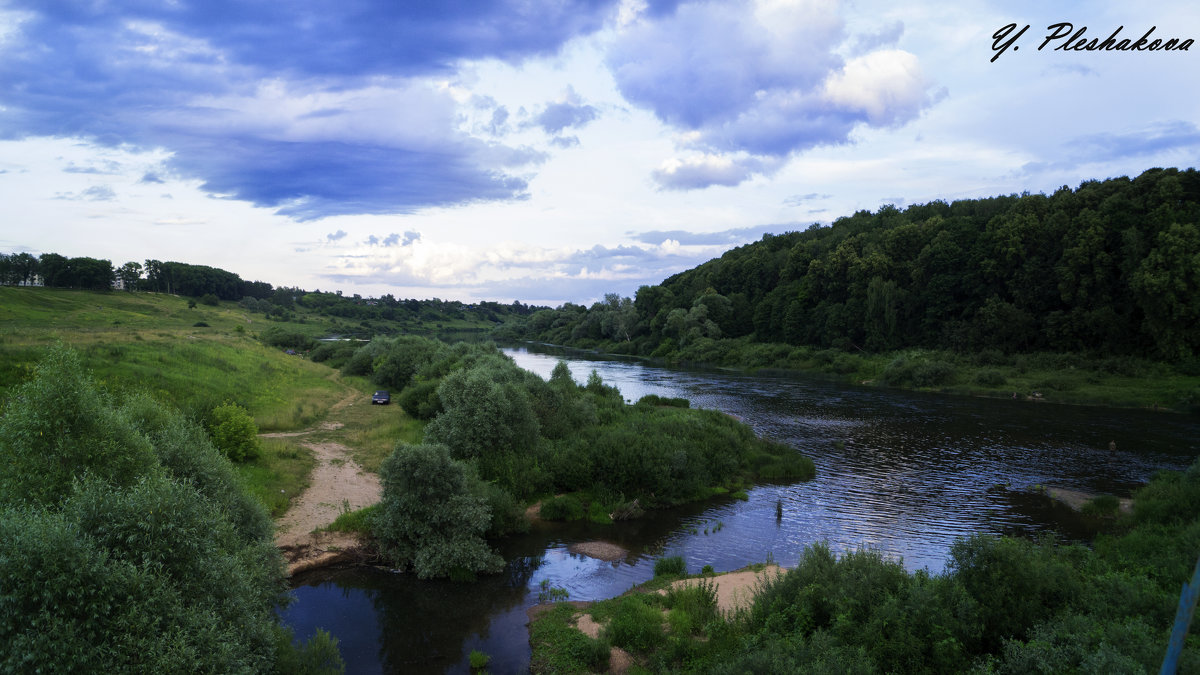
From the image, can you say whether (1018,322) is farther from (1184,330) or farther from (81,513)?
(81,513)

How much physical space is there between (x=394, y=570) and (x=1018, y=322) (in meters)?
73.6

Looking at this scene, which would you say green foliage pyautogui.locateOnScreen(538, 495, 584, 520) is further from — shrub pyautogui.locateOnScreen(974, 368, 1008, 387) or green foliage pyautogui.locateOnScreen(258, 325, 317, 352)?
green foliage pyautogui.locateOnScreen(258, 325, 317, 352)

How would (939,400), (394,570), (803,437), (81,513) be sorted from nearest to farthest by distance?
1. (81,513)
2. (394,570)
3. (803,437)
4. (939,400)

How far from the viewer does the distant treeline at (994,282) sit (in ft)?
186

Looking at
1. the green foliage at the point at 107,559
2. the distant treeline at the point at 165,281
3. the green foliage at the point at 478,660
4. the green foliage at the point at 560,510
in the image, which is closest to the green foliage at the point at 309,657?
the green foliage at the point at 107,559

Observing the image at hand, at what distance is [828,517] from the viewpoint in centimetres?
2625

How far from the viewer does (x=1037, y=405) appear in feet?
177

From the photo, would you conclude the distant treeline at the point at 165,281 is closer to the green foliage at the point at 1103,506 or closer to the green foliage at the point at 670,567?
the green foliage at the point at 670,567

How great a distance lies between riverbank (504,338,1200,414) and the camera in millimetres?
52853

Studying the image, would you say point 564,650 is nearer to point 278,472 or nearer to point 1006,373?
point 278,472

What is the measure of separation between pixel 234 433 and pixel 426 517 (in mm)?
13245

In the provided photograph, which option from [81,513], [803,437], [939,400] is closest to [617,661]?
[81,513]

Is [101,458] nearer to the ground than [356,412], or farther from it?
farther from it

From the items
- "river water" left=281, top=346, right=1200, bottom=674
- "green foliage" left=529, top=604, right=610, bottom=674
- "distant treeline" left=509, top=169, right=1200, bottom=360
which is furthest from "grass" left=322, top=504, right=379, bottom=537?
"distant treeline" left=509, top=169, right=1200, bottom=360
